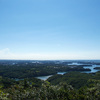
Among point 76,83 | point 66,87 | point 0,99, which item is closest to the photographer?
point 0,99

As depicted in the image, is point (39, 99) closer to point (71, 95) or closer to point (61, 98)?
point (61, 98)

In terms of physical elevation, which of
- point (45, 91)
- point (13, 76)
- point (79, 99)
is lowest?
point (13, 76)

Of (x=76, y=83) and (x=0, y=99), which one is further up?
(x=0, y=99)

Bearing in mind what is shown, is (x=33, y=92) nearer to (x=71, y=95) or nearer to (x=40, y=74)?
(x=71, y=95)

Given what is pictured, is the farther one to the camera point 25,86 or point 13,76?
point 13,76

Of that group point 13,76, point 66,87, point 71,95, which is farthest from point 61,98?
point 13,76

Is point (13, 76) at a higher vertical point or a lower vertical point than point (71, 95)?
lower

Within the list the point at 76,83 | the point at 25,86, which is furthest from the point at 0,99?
the point at 76,83

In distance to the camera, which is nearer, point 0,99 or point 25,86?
point 0,99

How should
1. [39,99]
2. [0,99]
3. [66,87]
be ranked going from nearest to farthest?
[0,99] < [39,99] < [66,87]
